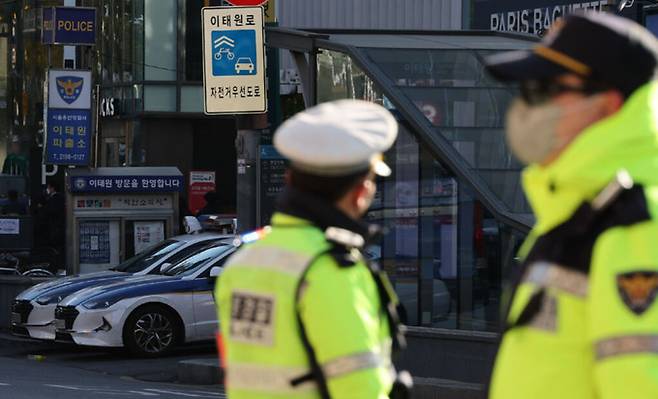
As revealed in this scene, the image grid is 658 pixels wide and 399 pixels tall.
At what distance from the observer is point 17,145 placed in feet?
150

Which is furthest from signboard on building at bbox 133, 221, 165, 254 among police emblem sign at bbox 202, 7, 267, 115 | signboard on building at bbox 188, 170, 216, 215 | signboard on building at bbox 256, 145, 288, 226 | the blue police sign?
signboard on building at bbox 188, 170, 216, 215

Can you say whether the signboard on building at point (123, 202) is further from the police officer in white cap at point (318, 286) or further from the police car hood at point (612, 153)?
the police car hood at point (612, 153)

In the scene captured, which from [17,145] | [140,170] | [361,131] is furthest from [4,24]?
[361,131]

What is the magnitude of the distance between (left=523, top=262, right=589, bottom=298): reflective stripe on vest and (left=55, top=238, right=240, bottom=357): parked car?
1425cm

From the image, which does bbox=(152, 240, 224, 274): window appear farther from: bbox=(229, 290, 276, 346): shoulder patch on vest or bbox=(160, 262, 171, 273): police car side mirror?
bbox=(229, 290, 276, 346): shoulder patch on vest

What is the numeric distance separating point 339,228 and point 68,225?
62.4ft

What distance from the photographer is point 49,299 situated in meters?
18.3

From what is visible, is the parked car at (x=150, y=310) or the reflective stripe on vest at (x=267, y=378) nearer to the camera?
the reflective stripe on vest at (x=267, y=378)

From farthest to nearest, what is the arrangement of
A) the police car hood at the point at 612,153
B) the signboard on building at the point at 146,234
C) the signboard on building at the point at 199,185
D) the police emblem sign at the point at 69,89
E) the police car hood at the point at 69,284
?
the signboard on building at the point at 199,185
the police emblem sign at the point at 69,89
the signboard on building at the point at 146,234
the police car hood at the point at 69,284
the police car hood at the point at 612,153

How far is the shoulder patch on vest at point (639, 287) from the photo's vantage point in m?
2.81

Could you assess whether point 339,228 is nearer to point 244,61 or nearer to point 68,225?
point 244,61

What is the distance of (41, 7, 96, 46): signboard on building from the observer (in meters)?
26.2

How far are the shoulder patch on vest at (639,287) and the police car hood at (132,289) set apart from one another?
49.8ft

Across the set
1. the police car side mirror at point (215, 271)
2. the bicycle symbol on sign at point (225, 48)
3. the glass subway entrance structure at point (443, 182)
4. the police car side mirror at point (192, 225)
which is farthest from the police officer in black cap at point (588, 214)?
the police car side mirror at point (192, 225)
